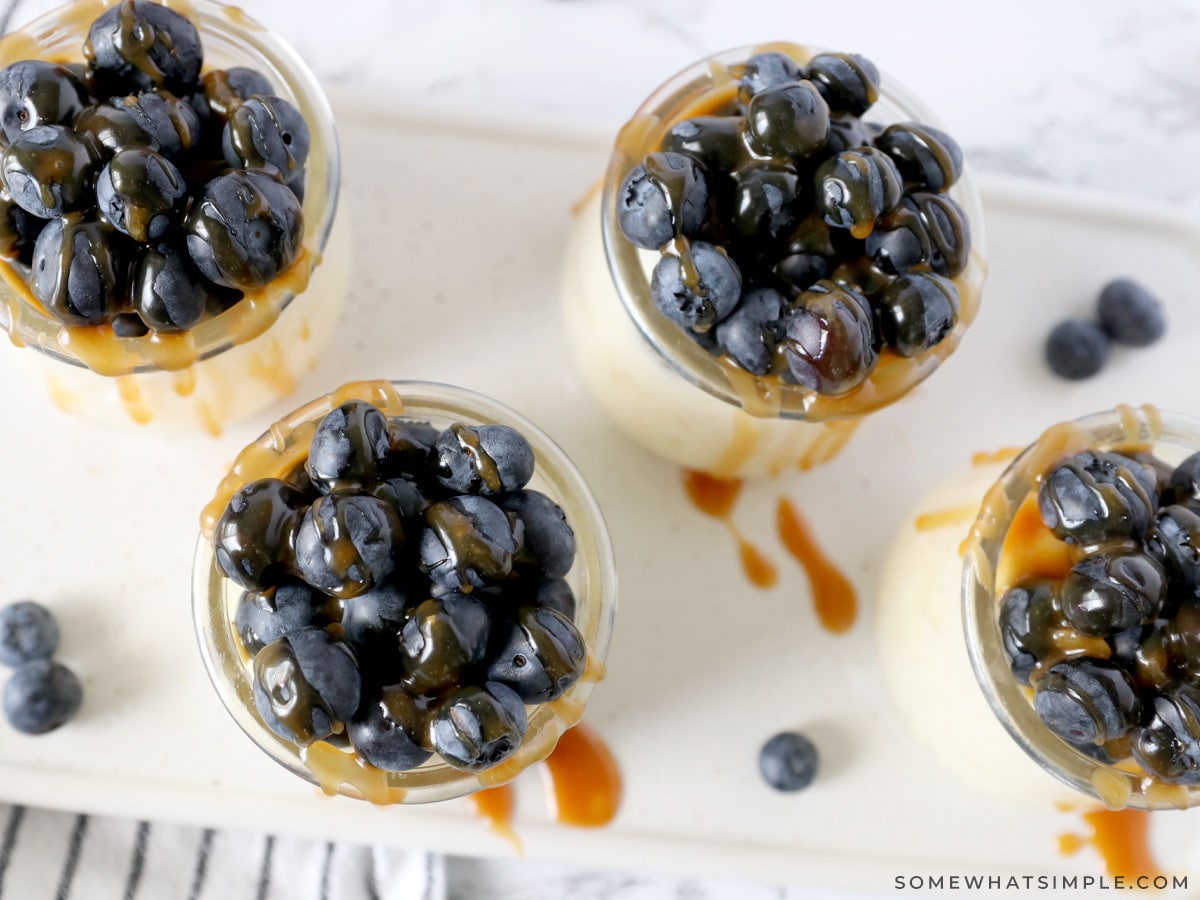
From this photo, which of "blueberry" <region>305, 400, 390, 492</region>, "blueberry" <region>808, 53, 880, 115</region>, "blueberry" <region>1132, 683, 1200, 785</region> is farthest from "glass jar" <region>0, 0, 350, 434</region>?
"blueberry" <region>1132, 683, 1200, 785</region>

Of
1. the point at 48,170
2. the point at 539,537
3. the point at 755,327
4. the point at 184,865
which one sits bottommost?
the point at 184,865

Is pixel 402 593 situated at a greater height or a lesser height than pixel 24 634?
greater

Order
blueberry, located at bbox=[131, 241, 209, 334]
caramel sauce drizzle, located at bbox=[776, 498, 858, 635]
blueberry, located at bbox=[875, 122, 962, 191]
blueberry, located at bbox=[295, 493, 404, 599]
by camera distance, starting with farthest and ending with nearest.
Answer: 1. caramel sauce drizzle, located at bbox=[776, 498, 858, 635]
2. blueberry, located at bbox=[875, 122, 962, 191]
3. blueberry, located at bbox=[131, 241, 209, 334]
4. blueberry, located at bbox=[295, 493, 404, 599]

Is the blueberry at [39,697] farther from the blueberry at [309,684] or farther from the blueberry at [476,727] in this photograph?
the blueberry at [476,727]

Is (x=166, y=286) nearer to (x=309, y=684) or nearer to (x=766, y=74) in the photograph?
(x=309, y=684)

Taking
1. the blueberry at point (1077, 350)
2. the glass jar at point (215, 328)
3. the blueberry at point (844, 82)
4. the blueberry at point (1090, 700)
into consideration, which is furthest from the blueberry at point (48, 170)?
the blueberry at point (1077, 350)

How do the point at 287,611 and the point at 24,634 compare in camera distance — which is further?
the point at 24,634

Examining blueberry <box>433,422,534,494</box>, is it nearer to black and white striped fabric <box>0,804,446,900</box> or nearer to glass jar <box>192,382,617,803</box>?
glass jar <box>192,382,617,803</box>

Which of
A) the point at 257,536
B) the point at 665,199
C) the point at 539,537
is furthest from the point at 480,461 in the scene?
the point at 665,199
